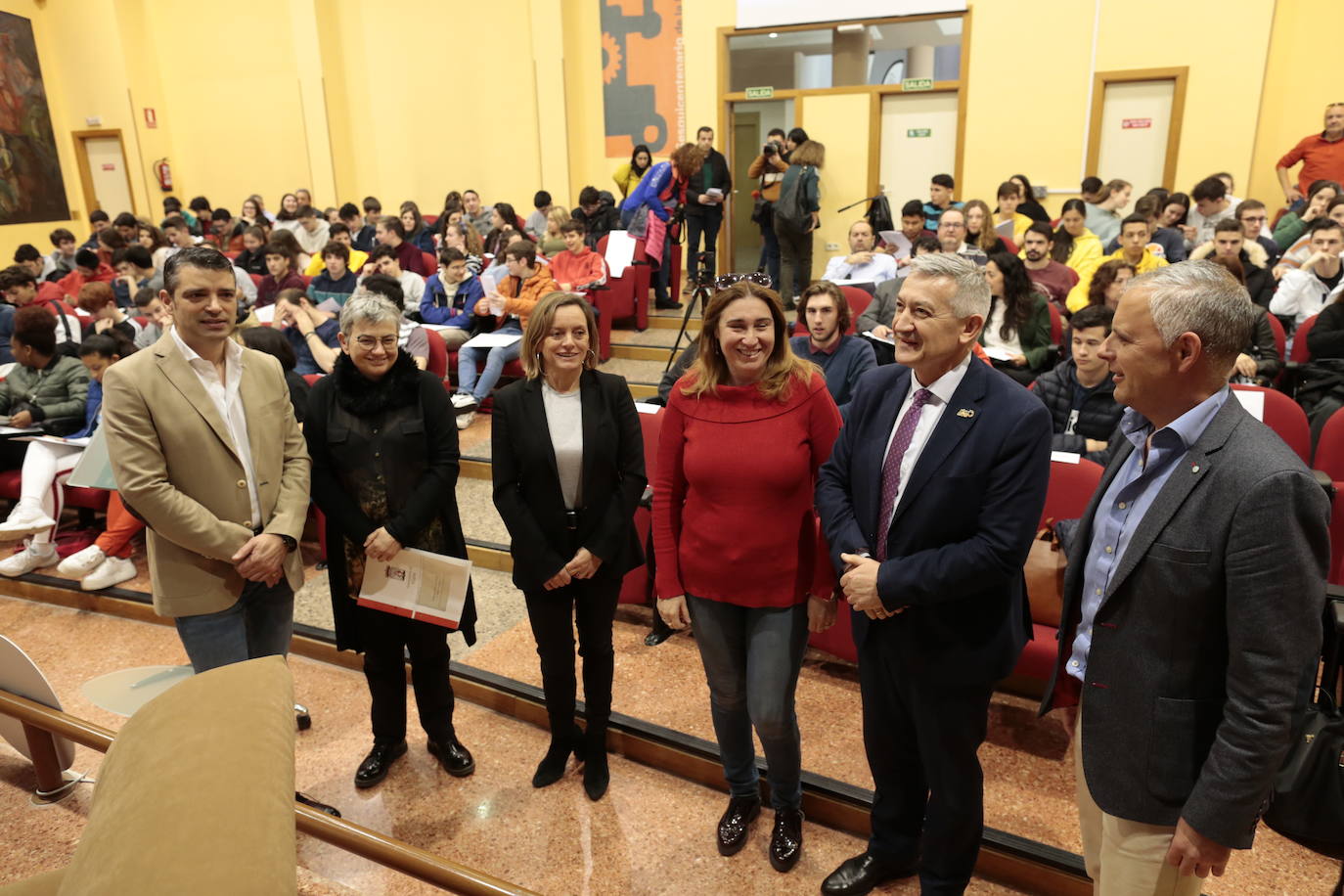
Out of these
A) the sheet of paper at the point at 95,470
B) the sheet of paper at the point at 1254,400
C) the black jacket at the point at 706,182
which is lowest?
the sheet of paper at the point at 1254,400

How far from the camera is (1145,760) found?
1413 mm

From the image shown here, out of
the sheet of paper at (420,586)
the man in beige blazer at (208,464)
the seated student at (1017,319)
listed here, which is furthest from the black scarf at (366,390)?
the seated student at (1017,319)

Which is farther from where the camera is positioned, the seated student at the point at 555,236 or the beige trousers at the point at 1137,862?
the seated student at the point at 555,236

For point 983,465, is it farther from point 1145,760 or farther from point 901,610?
point 1145,760

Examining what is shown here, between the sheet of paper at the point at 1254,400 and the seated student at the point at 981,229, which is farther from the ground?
the seated student at the point at 981,229

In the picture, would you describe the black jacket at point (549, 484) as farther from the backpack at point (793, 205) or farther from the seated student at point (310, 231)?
the seated student at point (310, 231)

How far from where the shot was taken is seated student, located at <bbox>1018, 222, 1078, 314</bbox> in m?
5.78

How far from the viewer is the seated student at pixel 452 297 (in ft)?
21.8

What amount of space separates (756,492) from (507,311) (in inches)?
187

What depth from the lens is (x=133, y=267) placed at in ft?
25.7

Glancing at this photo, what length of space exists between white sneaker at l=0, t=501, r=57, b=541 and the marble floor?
1672 mm

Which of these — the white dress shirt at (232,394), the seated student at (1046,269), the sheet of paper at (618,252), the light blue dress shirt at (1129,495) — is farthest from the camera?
the sheet of paper at (618,252)

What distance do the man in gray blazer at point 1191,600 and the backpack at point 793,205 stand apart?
6611 mm

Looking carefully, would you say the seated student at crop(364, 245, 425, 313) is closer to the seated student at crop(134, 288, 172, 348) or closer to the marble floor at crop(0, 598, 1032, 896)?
the seated student at crop(134, 288, 172, 348)
